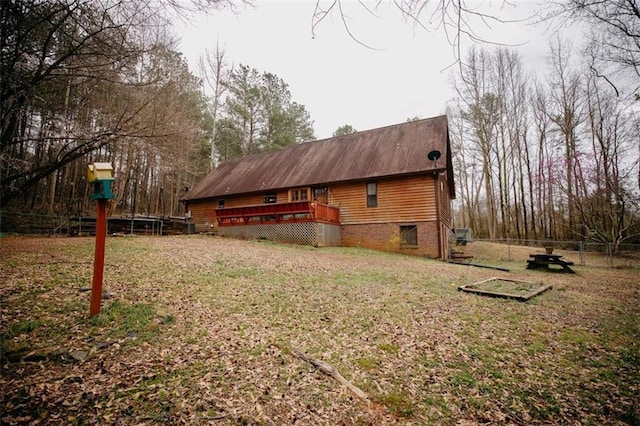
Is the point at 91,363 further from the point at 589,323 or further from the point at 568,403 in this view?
the point at 589,323

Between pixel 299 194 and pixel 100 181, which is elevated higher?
pixel 299 194

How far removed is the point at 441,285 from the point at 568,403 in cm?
530

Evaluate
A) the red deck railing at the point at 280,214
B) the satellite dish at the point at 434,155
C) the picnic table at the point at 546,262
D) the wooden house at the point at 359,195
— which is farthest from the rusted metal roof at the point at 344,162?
the picnic table at the point at 546,262

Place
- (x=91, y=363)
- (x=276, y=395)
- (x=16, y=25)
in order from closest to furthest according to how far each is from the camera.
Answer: (x=276, y=395) → (x=91, y=363) → (x=16, y=25)

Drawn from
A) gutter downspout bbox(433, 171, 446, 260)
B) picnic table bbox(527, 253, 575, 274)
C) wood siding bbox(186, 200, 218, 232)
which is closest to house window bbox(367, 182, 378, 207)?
gutter downspout bbox(433, 171, 446, 260)

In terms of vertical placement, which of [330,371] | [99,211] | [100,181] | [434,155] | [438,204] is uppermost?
[434,155]

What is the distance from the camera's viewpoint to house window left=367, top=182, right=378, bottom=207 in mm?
16725

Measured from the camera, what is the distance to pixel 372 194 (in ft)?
55.3

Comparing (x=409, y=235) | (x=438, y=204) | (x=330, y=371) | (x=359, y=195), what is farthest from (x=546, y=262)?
(x=330, y=371)

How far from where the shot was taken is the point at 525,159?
90.5ft

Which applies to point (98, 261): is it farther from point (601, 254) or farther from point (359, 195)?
point (601, 254)

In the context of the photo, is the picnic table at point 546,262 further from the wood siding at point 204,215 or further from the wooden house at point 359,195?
the wood siding at point 204,215

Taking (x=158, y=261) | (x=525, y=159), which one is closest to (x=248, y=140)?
(x=158, y=261)

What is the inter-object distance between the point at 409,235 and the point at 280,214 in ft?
25.2
